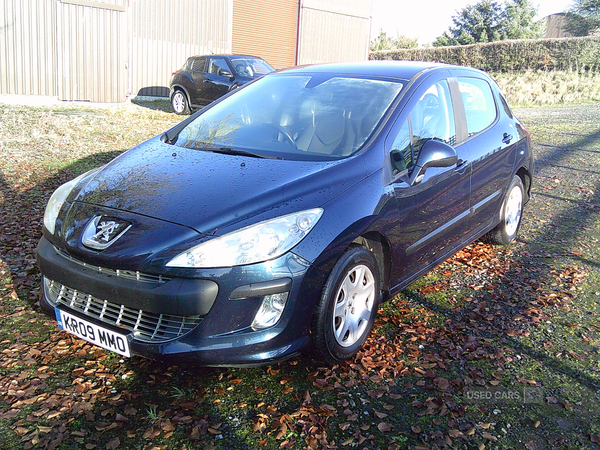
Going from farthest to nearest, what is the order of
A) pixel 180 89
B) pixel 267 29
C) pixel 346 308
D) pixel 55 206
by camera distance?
pixel 267 29
pixel 180 89
pixel 55 206
pixel 346 308

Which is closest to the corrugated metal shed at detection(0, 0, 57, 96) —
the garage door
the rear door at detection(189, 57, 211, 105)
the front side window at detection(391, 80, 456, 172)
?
the rear door at detection(189, 57, 211, 105)

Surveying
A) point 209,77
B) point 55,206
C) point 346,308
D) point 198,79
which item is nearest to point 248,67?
point 209,77

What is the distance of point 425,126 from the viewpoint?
152 inches

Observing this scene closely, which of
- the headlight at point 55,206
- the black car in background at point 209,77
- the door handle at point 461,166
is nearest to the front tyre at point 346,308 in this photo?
the door handle at point 461,166

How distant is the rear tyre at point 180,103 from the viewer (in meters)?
14.5

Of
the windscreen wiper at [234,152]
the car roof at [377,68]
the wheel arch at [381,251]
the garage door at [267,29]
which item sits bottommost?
the wheel arch at [381,251]

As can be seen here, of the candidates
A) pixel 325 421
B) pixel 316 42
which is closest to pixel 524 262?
pixel 325 421

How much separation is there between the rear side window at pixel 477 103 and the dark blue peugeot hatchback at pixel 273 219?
5 centimetres

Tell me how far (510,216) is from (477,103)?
1330 millimetres

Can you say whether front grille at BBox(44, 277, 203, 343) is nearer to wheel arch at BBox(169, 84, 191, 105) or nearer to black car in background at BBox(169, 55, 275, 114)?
black car in background at BBox(169, 55, 275, 114)

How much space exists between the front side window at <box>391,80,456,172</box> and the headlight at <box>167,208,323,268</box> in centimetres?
102

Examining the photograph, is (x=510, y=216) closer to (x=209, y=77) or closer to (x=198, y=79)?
(x=209, y=77)

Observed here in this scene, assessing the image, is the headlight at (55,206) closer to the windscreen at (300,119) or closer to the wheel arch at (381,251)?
the windscreen at (300,119)

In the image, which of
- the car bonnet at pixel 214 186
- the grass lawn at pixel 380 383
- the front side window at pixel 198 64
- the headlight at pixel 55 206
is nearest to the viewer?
the grass lawn at pixel 380 383
